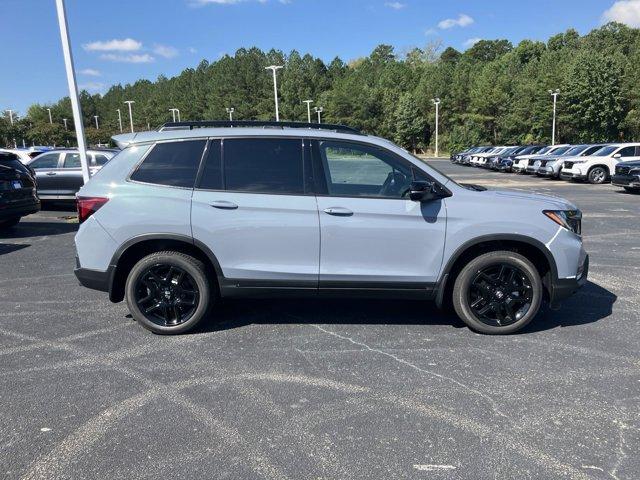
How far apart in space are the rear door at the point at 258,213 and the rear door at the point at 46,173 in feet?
34.8

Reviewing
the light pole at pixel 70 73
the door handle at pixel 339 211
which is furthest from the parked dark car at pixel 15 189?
the door handle at pixel 339 211

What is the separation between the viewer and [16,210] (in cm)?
964

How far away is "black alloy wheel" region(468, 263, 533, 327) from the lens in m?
4.57

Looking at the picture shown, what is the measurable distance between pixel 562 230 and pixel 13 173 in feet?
31.0

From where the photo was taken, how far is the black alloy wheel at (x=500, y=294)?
15.0 ft

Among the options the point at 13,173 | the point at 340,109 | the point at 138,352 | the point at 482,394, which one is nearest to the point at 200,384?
the point at 138,352

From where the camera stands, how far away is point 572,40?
98062 mm

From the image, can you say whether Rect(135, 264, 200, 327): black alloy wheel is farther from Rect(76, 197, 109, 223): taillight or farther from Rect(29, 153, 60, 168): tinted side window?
Rect(29, 153, 60, 168): tinted side window

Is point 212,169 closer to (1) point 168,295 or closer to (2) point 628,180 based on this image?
(1) point 168,295

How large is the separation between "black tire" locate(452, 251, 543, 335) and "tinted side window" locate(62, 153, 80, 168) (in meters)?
11.8

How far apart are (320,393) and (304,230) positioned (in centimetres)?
143

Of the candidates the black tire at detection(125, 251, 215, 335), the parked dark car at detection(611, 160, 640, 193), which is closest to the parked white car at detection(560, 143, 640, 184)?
the parked dark car at detection(611, 160, 640, 193)

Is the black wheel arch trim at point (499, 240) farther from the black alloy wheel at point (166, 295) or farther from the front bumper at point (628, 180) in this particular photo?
the front bumper at point (628, 180)

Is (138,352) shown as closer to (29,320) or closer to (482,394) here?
(29,320)
